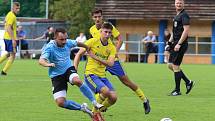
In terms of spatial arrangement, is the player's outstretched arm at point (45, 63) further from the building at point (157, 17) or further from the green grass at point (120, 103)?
the building at point (157, 17)

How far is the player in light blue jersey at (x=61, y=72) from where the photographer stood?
10.6 m

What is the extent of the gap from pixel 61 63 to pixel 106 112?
1.63 m

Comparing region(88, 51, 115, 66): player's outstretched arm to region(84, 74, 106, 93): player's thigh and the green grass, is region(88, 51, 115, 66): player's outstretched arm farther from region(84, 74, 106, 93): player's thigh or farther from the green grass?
the green grass

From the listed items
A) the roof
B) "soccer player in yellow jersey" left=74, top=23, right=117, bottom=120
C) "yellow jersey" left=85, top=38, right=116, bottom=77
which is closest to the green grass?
"soccer player in yellow jersey" left=74, top=23, right=117, bottom=120

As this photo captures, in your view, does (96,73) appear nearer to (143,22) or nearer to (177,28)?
(177,28)

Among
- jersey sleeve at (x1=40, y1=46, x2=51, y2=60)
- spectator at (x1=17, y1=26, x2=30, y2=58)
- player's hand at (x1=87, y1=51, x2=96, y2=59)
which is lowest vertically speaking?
spectator at (x1=17, y1=26, x2=30, y2=58)

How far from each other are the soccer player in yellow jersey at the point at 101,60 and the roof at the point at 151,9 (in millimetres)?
32006

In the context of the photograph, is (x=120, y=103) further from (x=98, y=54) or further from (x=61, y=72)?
(x=61, y=72)

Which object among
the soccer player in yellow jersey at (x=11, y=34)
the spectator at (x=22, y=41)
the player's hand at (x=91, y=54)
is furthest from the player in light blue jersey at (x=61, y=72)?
the spectator at (x=22, y=41)

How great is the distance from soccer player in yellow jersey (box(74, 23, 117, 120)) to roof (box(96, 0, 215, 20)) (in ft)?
105

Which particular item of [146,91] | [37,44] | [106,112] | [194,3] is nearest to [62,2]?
[37,44]

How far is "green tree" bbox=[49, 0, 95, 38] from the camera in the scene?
54.3 metres

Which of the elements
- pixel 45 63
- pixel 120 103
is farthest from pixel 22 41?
pixel 45 63

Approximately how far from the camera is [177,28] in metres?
15.5
